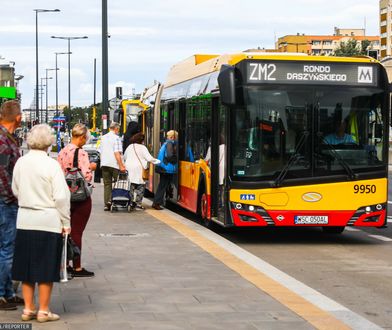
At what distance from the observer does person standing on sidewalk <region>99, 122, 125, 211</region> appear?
1895cm

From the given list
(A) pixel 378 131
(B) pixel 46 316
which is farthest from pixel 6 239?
(A) pixel 378 131

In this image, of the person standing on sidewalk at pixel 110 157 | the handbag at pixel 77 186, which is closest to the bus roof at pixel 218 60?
the person standing on sidewalk at pixel 110 157

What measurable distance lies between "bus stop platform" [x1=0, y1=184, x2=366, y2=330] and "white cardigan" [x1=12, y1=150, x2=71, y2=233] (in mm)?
790

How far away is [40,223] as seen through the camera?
7.80m

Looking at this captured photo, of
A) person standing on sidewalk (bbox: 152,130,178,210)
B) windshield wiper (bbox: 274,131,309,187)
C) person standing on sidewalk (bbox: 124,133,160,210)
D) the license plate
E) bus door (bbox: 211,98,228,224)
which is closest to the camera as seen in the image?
windshield wiper (bbox: 274,131,309,187)

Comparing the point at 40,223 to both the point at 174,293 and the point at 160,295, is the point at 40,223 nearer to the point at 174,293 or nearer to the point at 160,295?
the point at 160,295

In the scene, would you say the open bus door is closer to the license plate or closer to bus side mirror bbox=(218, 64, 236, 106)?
the license plate

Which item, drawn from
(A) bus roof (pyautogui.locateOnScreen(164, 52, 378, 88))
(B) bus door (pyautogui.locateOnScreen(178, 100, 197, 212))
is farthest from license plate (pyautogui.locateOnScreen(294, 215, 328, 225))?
(B) bus door (pyautogui.locateOnScreen(178, 100, 197, 212))

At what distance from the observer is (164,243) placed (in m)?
13.9

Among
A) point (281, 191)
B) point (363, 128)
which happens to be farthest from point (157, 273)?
point (363, 128)

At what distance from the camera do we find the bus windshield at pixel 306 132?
14414mm

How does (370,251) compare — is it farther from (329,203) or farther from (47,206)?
(47,206)

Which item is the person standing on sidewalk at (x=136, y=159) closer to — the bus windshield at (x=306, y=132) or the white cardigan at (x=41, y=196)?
the bus windshield at (x=306, y=132)

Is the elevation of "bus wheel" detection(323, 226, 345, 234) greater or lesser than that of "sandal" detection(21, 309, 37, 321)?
lesser
